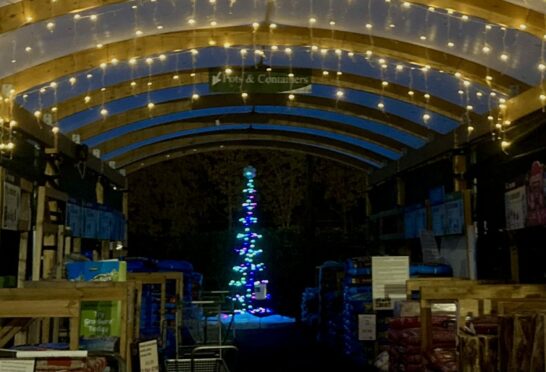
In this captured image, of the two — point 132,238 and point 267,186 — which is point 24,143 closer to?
point 132,238

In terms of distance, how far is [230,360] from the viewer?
11.7 meters

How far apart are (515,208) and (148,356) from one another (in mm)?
5085

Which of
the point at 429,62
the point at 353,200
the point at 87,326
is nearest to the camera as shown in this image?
the point at 87,326

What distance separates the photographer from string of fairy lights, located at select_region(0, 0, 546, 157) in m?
8.31

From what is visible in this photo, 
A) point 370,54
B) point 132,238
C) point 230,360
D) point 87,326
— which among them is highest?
point 370,54

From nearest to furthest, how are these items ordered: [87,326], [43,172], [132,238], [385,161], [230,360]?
1. [87,326]
2. [43,172]
3. [230,360]
4. [385,161]
5. [132,238]

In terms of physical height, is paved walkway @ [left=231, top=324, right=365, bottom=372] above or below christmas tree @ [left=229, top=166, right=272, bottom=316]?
below

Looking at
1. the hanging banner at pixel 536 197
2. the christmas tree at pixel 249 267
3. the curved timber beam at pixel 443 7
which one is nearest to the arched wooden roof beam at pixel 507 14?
the curved timber beam at pixel 443 7

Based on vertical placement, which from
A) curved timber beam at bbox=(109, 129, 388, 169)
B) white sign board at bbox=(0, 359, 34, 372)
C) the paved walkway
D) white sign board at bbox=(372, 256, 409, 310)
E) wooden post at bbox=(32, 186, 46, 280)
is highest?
curved timber beam at bbox=(109, 129, 388, 169)

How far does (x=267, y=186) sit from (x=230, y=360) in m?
13.3

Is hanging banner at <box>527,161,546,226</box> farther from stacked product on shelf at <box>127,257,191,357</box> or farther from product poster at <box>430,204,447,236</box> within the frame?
stacked product on shelf at <box>127,257,191,357</box>

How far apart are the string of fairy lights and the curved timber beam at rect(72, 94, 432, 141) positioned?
1.22 metres

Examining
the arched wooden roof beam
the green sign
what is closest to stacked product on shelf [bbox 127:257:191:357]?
the green sign

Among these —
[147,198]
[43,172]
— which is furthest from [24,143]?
[147,198]
